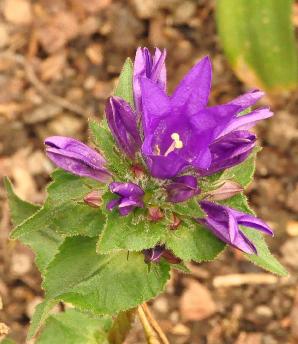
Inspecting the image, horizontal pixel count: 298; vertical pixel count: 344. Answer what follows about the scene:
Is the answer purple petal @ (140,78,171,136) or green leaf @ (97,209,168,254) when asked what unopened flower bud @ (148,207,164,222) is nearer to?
green leaf @ (97,209,168,254)

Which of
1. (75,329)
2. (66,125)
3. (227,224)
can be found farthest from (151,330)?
(66,125)

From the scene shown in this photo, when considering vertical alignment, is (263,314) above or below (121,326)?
below

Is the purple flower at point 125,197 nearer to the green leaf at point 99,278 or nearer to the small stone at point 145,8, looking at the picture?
the green leaf at point 99,278

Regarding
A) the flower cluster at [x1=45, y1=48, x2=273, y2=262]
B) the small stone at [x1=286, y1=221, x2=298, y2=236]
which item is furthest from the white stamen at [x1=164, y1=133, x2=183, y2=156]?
the small stone at [x1=286, y1=221, x2=298, y2=236]

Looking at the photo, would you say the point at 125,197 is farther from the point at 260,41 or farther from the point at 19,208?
the point at 260,41

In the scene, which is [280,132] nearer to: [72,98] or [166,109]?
[72,98]
